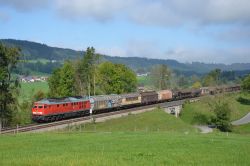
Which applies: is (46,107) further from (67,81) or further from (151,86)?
(151,86)

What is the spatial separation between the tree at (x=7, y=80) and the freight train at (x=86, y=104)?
481cm

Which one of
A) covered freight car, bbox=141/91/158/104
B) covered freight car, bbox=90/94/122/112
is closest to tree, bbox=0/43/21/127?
covered freight car, bbox=90/94/122/112

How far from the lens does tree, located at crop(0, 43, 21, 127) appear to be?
65500 millimetres

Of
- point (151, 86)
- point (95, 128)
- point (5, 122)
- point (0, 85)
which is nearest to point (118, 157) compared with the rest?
point (95, 128)

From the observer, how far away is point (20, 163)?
22.6m

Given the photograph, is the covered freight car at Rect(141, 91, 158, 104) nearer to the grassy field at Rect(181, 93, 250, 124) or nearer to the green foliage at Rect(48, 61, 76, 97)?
the grassy field at Rect(181, 93, 250, 124)

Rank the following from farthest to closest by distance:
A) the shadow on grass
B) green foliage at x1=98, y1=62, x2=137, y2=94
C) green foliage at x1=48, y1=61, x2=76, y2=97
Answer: the shadow on grass, green foliage at x1=98, y1=62, x2=137, y2=94, green foliage at x1=48, y1=61, x2=76, y2=97

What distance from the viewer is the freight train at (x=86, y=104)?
65.8m

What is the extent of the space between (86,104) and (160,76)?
3730 inches

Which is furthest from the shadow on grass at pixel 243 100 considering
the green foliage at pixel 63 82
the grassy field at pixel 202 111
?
the green foliage at pixel 63 82

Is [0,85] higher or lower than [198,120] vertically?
higher

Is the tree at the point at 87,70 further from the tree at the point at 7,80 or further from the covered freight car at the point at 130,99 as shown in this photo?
the tree at the point at 7,80

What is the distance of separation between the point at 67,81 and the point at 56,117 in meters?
32.2

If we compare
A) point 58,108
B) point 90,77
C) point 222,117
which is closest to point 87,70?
point 90,77
